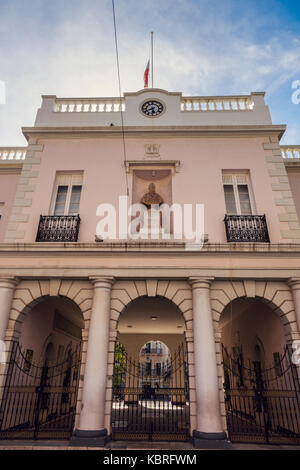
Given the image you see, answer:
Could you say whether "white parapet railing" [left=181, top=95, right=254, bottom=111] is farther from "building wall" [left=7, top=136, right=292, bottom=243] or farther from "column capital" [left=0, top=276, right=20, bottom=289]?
"column capital" [left=0, top=276, right=20, bottom=289]

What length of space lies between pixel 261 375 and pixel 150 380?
3.85 meters

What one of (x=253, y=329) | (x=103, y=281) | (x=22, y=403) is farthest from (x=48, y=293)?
(x=253, y=329)

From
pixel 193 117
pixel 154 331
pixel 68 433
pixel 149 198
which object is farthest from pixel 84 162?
pixel 154 331

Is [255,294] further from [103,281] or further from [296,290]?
[103,281]

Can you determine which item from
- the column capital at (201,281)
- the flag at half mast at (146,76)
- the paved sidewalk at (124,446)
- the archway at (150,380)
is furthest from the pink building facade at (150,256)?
the flag at half mast at (146,76)

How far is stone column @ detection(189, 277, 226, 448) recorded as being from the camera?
21.2ft

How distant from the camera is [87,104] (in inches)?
434

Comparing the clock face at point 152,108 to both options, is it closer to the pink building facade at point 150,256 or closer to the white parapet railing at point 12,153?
the pink building facade at point 150,256

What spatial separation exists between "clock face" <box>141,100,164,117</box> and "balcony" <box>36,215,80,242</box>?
17.1 feet

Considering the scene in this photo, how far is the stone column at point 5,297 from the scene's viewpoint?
7.51 meters

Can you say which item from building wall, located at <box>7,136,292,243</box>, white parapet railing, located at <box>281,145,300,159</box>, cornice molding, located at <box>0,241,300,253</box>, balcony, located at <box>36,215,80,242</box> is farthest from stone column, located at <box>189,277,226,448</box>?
white parapet railing, located at <box>281,145,300,159</box>

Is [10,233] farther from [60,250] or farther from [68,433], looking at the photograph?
[68,433]
